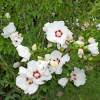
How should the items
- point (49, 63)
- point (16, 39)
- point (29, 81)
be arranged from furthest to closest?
point (16, 39), point (29, 81), point (49, 63)

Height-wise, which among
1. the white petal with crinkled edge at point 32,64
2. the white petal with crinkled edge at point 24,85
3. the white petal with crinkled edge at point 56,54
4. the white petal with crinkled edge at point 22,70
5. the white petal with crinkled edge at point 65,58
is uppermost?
the white petal with crinkled edge at point 56,54

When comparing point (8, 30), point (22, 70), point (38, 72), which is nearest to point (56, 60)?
point (38, 72)

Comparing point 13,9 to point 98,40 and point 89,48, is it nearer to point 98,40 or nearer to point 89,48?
point 98,40

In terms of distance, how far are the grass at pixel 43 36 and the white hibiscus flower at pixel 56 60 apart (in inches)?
3.6

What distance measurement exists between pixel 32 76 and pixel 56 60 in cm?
23

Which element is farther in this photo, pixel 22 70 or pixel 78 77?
pixel 78 77

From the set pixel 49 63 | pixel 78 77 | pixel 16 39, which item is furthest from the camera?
pixel 16 39

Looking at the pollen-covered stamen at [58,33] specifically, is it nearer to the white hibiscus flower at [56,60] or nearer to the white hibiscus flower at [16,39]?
the white hibiscus flower at [56,60]

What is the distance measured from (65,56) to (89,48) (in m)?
0.21

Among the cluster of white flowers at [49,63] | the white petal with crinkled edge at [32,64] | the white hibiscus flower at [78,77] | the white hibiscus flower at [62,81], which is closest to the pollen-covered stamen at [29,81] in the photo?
the cluster of white flowers at [49,63]

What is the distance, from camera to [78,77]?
4.12 meters

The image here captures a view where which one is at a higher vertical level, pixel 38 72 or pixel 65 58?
pixel 65 58

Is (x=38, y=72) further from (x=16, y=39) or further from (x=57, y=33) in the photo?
(x=16, y=39)

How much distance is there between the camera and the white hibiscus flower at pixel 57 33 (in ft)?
12.9
